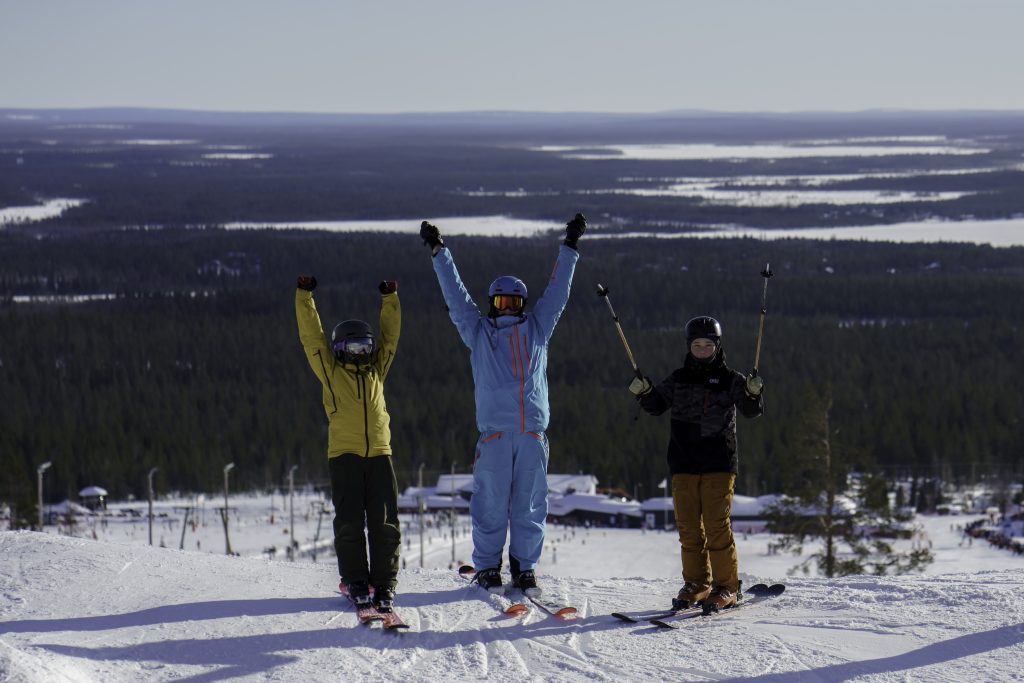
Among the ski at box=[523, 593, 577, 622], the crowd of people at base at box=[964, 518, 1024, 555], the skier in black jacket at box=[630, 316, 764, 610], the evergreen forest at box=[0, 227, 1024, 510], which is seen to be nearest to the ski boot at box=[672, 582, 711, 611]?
the skier in black jacket at box=[630, 316, 764, 610]

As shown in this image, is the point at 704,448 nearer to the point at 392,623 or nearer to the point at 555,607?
the point at 555,607

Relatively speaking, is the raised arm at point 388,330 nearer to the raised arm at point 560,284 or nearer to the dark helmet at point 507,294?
the dark helmet at point 507,294

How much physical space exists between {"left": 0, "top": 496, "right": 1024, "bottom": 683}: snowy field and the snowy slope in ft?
0.04

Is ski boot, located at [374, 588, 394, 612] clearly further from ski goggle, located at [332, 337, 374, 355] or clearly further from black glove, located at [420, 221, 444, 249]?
black glove, located at [420, 221, 444, 249]

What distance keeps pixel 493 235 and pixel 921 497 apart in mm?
99547

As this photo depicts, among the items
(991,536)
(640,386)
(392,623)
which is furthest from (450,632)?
(991,536)

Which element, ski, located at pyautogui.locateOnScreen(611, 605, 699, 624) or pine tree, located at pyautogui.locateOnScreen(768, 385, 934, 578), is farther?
pine tree, located at pyautogui.locateOnScreen(768, 385, 934, 578)

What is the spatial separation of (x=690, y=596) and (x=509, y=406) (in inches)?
51.4

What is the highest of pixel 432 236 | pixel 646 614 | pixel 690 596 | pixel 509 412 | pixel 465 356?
pixel 432 236

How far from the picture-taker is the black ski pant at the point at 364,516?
6.64m

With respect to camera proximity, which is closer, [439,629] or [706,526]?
[439,629]

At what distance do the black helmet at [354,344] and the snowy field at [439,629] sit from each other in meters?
1.24

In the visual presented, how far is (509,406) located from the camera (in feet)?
22.6

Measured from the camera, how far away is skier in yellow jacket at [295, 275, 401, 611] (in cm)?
663
